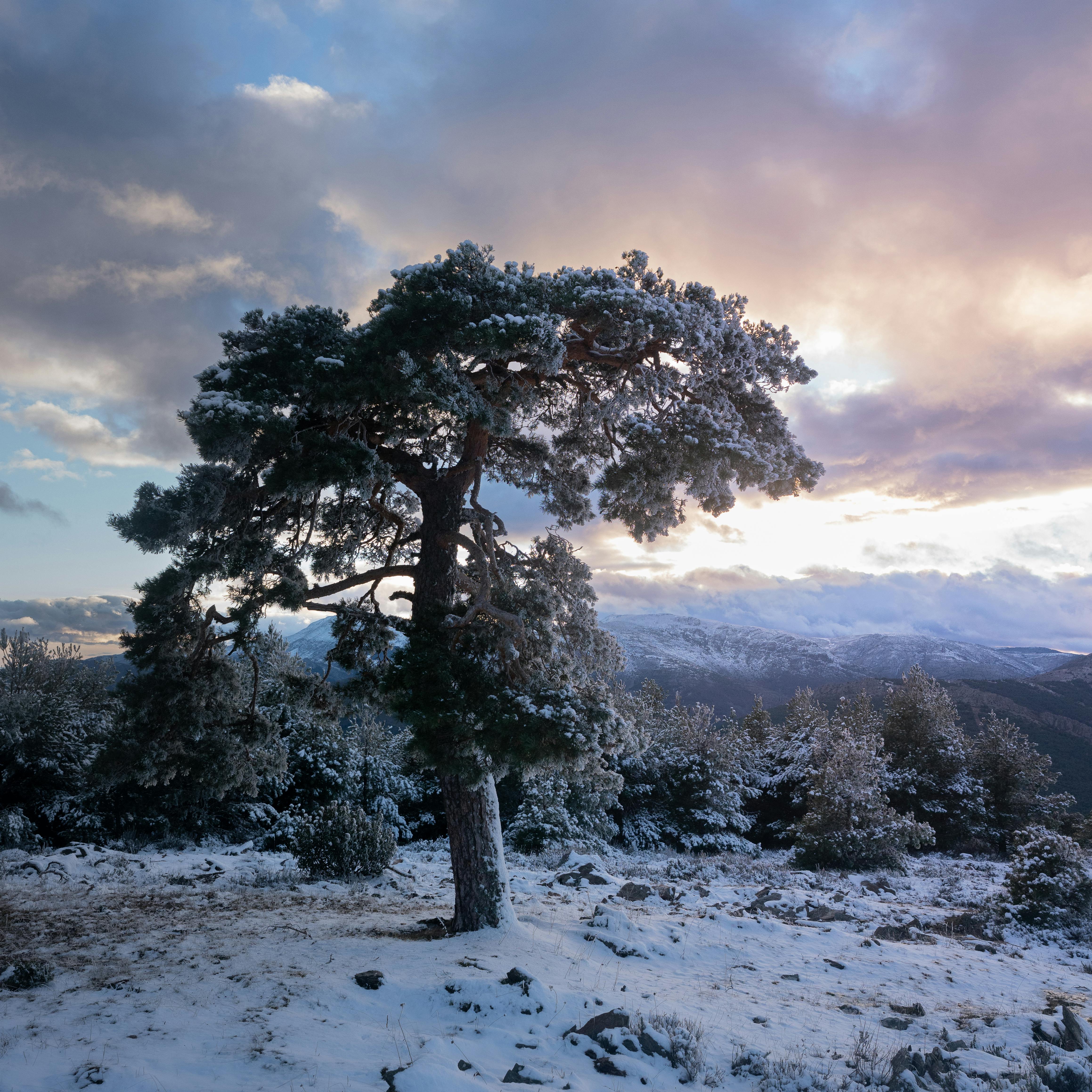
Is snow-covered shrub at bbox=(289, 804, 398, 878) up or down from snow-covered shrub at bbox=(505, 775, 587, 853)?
up

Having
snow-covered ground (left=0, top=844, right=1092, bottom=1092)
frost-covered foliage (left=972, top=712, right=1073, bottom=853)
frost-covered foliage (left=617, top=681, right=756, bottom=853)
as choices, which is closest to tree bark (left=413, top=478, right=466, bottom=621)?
snow-covered ground (left=0, top=844, right=1092, bottom=1092)

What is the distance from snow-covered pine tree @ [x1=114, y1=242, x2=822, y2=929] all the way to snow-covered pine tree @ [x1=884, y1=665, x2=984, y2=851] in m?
27.4

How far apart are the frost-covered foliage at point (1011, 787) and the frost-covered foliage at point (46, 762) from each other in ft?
122

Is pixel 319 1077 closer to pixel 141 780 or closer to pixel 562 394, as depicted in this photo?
pixel 141 780

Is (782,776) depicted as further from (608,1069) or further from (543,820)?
(608,1069)

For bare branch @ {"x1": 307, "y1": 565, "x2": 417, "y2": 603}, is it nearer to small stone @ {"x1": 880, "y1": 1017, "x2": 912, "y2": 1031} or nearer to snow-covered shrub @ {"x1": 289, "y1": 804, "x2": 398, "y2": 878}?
snow-covered shrub @ {"x1": 289, "y1": 804, "x2": 398, "y2": 878}

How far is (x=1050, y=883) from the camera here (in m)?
11.2

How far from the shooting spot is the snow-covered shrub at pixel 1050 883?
36.2 feet

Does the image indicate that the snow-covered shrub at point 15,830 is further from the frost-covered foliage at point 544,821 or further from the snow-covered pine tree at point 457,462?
the frost-covered foliage at point 544,821

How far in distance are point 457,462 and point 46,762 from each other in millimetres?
18101

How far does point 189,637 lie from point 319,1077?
6.68 m

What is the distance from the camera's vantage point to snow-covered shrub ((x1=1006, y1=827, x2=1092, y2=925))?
1103 centimetres

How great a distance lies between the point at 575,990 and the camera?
6.46 meters

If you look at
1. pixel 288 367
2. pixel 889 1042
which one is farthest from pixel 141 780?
pixel 889 1042
